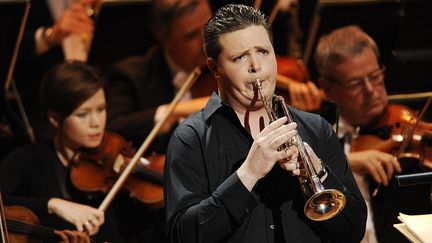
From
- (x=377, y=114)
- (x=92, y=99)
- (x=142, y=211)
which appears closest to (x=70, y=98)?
(x=92, y=99)

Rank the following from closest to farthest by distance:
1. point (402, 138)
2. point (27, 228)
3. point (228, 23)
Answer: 1. point (228, 23)
2. point (27, 228)
3. point (402, 138)

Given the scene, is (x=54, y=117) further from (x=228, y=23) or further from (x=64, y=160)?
(x=228, y=23)

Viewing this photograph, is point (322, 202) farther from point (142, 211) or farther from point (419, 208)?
point (142, 211)

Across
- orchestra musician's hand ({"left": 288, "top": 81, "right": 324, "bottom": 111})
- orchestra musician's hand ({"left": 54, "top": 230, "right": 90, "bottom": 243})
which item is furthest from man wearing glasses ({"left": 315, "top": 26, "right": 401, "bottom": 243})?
orchestra musician's hand ({"left": 54, "top": 230, "right": 90, "bottom": 243})

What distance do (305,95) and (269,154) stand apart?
5.99 feet

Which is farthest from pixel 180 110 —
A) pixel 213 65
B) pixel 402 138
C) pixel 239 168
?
pixel 239 168

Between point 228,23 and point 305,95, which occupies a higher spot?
point 228,23

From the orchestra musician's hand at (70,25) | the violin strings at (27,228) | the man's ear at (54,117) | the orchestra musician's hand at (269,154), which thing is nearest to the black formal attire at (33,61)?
the orchestra musician's hand at (70,25)

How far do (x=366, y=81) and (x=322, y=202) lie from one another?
1333 mm

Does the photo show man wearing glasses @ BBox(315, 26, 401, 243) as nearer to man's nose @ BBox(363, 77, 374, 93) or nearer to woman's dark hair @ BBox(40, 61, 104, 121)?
man's nose @ BBox(363, 77, 374, 93)

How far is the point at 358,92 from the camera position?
3.45 meters

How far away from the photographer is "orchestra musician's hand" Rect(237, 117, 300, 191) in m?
2.12

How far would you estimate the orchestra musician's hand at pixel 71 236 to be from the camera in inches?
125

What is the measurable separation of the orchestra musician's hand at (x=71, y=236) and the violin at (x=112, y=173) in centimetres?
28
